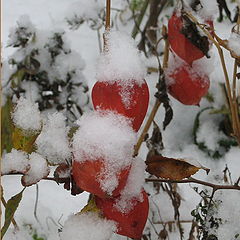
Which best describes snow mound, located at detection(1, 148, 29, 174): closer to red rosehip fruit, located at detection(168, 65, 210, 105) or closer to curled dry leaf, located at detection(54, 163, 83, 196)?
curled dry leaf, located at detection(54, 163, 83, 196)

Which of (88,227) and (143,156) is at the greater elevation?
(88,227)

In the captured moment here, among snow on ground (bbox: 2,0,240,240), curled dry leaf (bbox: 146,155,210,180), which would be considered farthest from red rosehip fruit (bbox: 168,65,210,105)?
curled dry leaf (bbox: 146,155,210,180)

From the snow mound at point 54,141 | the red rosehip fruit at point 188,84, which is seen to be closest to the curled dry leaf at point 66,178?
the snow mound at point 54,141

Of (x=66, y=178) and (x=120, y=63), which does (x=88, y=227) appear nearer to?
(x=66, y=178)

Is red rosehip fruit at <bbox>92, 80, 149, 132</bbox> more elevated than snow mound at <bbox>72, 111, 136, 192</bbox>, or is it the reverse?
red rosehip fruit at <bbox>92, 80, 149, 132</bbox>

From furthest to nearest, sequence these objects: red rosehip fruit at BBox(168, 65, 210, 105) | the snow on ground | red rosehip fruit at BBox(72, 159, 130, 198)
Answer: the snow on ground
red rosehip fruit at BBox(168, 65, 210, 105)
red rosehip fruit at BBox(72, 159, 130, 198)

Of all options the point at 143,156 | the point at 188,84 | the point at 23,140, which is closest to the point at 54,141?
the point at 23,140
